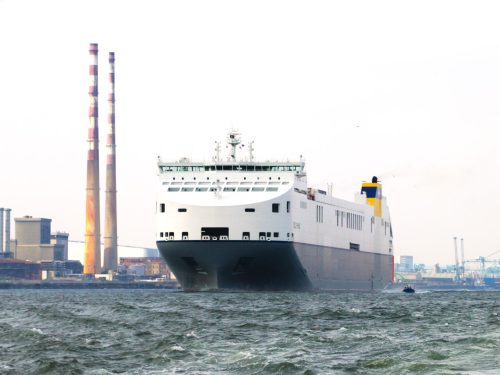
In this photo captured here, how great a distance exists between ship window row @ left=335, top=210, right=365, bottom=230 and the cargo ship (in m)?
8.92

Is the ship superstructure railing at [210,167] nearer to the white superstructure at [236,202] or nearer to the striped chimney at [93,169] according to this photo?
the white superstructure at [236,202]

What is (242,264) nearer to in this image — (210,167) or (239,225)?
(239,225)

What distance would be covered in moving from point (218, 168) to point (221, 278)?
402 inches

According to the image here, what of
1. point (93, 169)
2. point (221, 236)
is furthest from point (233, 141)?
point (93, 169)

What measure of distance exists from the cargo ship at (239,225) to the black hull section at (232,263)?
74 millimetres

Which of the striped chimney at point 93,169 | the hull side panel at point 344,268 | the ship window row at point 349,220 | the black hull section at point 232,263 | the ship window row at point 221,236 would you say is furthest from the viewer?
the striped chimney at point 93,169

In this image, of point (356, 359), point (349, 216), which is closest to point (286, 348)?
point (356, 359)

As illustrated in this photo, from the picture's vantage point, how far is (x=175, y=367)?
31047 millimetres

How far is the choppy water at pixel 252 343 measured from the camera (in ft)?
100

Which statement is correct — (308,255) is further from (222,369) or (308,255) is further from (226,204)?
(222,369)

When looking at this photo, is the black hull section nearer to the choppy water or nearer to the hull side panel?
the hull side panel

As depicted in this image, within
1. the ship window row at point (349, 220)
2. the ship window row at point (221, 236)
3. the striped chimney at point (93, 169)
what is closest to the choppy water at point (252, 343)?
the ship window row at point (221, 236)

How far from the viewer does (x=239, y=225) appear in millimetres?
85688

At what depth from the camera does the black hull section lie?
8506 centimetres
